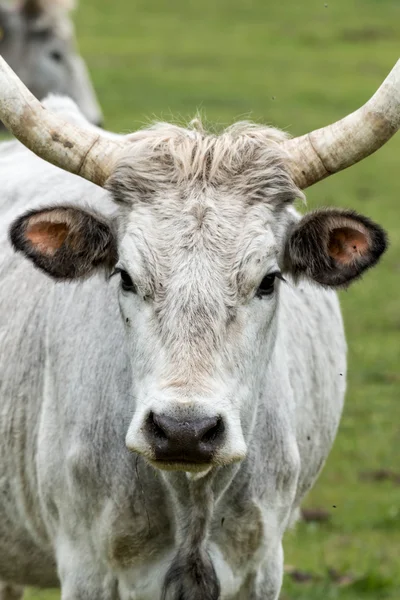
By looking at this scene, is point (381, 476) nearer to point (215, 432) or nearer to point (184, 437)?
point (215, 432)

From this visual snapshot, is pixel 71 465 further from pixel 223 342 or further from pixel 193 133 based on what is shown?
pixel 193 133

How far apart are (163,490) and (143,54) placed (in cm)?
2947

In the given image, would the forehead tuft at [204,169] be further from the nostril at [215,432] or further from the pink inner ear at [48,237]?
the nostril at [215,432]

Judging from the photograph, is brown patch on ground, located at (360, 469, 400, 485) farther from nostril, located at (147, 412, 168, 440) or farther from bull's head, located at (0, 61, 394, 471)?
nostril, located at (147, 412, 168, 440)

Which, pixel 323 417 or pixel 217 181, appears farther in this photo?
pixel 323 417

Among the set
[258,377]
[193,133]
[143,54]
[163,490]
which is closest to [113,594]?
[163,490]

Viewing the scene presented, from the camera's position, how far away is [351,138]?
4914 mm

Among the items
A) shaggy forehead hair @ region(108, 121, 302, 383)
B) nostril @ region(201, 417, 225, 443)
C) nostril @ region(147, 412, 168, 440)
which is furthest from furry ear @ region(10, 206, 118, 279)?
nostril @ region(201, 417, 225, 443)

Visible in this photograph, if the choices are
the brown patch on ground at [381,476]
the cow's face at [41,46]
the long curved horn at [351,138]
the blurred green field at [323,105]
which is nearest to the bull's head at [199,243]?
the long curved horn at [351,138]

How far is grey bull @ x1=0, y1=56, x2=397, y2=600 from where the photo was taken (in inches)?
181

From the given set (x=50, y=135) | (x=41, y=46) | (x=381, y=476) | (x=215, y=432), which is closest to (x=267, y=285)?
(x=215, y=432)

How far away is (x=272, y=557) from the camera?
215 inches

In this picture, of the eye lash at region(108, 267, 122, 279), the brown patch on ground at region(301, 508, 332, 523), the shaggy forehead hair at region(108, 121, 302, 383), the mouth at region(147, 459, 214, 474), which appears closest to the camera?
the mouth at region(147, 459, 214, 474)

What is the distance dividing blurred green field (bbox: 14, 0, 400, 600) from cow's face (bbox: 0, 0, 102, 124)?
1904mm
